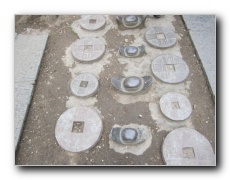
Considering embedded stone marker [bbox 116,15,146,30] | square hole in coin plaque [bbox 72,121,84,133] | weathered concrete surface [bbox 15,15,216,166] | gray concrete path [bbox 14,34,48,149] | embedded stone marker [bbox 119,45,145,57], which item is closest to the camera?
weathered concrete surface [bbox 15,15,216,166]

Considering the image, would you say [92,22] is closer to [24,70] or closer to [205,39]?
[24,70]

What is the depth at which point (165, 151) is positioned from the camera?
3461 mm

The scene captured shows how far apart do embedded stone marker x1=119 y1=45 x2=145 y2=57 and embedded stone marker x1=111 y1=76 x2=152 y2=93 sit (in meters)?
0.69

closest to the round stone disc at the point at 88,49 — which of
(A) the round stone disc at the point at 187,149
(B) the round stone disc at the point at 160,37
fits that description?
(B) the round stone disc at the point at 160,37

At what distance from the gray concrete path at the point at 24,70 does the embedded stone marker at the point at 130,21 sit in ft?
5.62

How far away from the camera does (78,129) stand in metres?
3.78

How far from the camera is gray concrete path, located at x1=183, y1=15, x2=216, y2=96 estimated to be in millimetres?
4414

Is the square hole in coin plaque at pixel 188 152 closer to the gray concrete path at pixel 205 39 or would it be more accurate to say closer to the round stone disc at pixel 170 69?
the gray concrete path at pixel 205 39

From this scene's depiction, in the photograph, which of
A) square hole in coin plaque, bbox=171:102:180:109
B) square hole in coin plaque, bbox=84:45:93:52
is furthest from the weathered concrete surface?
square hole in coin plaque, bbox=84:45:93:52

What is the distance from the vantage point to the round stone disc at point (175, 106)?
3842mm

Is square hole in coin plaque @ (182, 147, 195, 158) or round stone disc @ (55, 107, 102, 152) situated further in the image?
round stone disc @ (55, 107, 102, 152)

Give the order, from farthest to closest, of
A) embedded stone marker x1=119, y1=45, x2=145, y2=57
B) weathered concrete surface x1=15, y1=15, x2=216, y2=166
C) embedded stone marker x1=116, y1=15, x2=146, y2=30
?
embedded stone marker x1=116, y1=15, x2=146, y2=30, embedded stone marker x1=119, y1=45, x2=145, y2=57, weathered concrete surface x1=15, y1=15, x2=216, y2=166

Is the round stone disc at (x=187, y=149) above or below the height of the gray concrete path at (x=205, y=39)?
below

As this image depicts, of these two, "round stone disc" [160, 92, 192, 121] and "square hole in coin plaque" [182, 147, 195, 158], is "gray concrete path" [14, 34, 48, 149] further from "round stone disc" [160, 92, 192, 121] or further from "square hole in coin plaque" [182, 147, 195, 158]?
"square hole in coin plaque" [182, 147, 195, 158]
